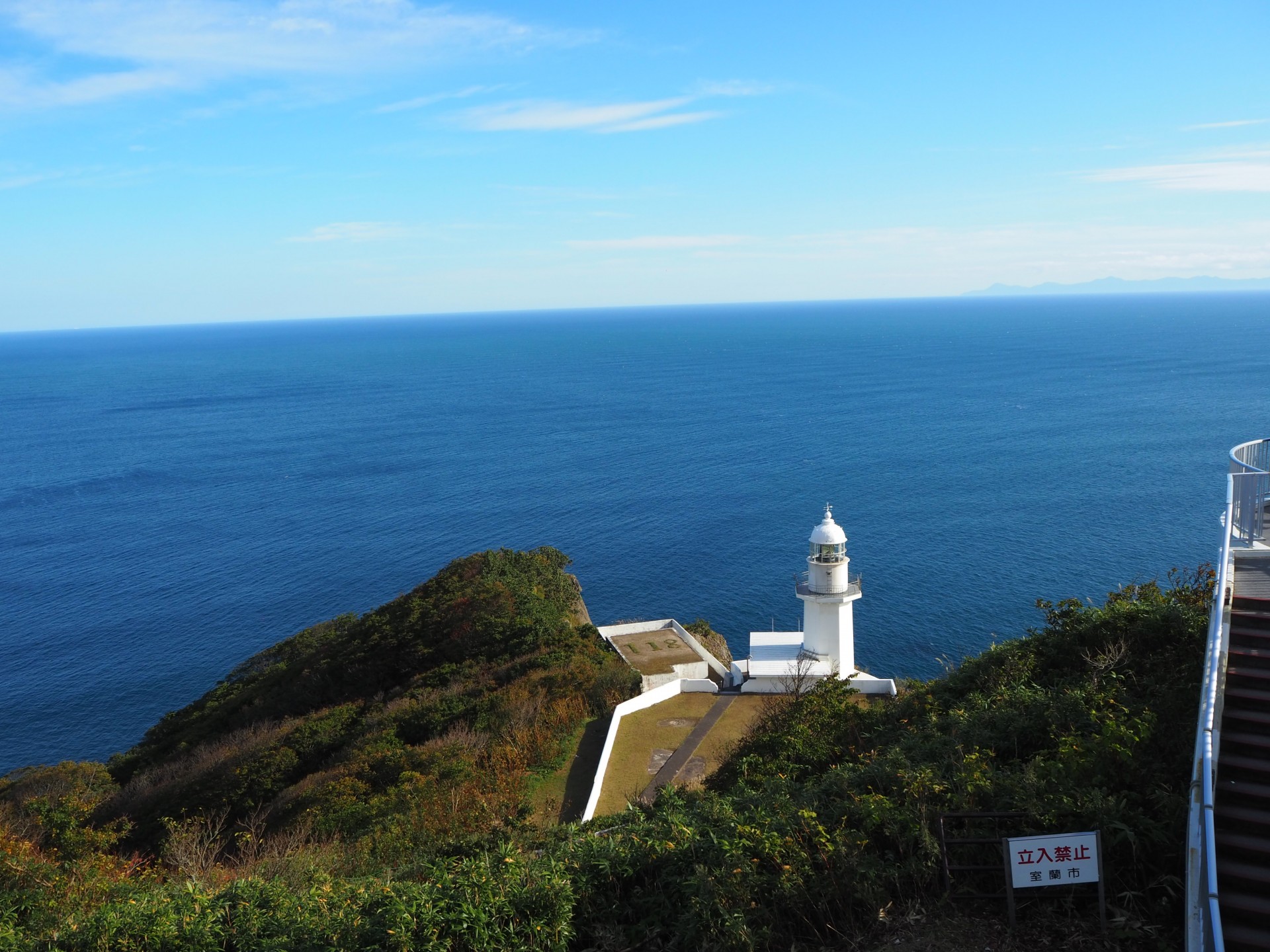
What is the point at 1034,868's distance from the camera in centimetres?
728

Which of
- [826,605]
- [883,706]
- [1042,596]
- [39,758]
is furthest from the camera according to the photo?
[1042,596]

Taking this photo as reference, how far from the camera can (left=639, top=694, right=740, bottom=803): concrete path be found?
663 inches

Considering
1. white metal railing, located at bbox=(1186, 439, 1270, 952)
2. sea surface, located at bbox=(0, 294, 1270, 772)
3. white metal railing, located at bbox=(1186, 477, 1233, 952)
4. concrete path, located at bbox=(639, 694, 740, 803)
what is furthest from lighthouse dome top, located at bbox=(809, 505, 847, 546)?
white metal railing, located at bbox=(1186, 477, 1233, 952)

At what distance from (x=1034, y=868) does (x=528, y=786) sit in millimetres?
12034

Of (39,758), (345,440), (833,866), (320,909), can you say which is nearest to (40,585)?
(39,758)

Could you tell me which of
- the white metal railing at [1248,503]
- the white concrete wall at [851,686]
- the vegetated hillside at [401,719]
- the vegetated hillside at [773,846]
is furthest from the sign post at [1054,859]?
the white concrete wall at [851,686]

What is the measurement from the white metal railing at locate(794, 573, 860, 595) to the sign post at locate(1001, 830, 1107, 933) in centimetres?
1718

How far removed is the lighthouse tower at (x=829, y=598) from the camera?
24656 millimetres

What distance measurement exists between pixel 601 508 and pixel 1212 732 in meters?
56.5

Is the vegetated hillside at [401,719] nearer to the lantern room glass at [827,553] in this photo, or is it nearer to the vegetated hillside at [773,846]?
the vegetated hillside at [773,846]

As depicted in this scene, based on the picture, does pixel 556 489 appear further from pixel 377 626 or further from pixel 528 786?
pixel 528 786

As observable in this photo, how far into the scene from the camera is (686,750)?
18984 mm

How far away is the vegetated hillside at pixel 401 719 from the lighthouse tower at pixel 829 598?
5637 millimetres

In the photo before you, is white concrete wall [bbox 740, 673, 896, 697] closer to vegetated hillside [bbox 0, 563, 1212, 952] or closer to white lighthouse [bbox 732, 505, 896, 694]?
white lighthouse [bbox 732, 505, 896, 694]
